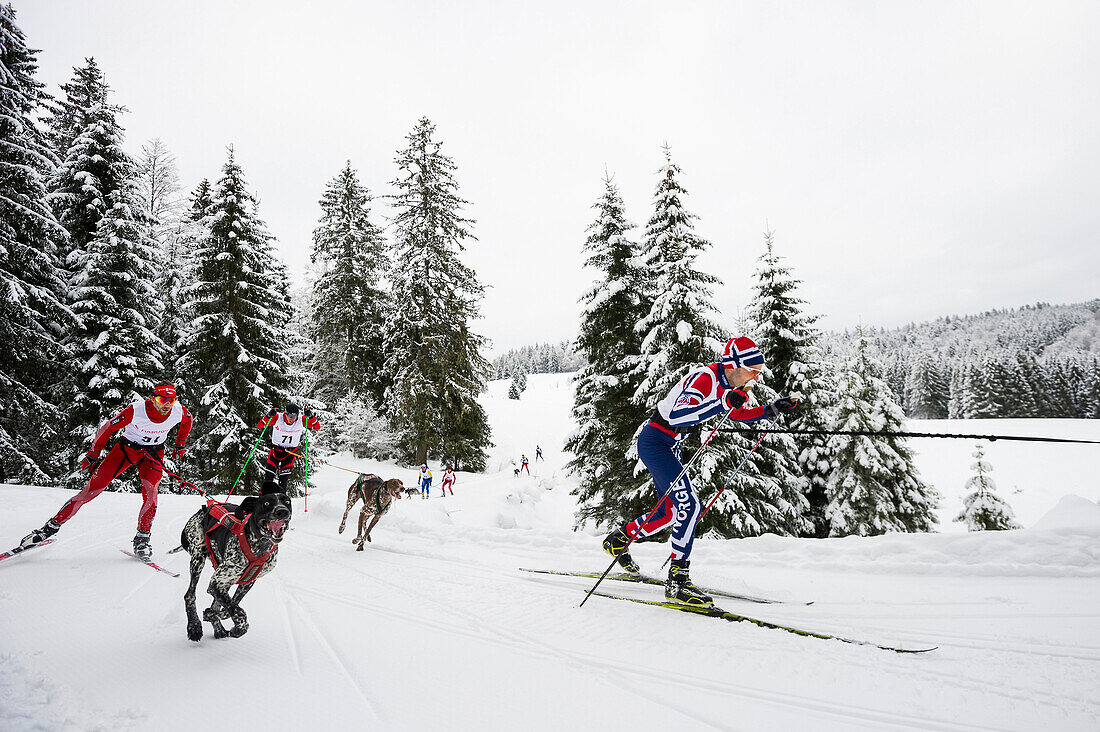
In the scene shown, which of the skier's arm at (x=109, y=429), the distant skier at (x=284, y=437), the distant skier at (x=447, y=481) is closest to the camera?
the skier's arm at (x=109, y=429)

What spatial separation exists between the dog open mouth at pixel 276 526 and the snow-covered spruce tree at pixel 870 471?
1585cm

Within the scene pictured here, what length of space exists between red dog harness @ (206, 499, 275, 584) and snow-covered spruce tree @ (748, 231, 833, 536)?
14.5m

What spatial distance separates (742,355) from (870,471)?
14.2 metres

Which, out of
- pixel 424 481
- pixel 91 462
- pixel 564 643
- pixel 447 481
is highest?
pixel 91 462

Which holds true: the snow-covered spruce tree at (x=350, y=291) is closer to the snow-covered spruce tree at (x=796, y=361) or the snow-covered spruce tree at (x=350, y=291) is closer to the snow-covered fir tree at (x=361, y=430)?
the snow-covered fir tree at (x=361, y=430)

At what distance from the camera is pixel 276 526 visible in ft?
11.9

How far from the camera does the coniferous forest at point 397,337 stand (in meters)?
12.7

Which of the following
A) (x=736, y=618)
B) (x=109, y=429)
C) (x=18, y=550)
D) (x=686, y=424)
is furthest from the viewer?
(x=109, y=429)

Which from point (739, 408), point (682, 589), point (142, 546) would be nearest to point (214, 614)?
point (142, 546)

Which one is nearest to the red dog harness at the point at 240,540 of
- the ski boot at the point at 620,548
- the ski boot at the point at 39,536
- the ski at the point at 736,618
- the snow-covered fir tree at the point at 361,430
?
the ski at the point at 736,618

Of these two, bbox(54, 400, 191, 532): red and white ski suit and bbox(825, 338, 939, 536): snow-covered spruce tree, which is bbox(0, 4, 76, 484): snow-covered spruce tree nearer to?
bbox(54, 400, 191, 532): red and white ski suit

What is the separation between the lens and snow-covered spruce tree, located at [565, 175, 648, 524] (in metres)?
13.6

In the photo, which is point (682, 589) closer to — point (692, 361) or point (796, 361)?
point (692, 361)

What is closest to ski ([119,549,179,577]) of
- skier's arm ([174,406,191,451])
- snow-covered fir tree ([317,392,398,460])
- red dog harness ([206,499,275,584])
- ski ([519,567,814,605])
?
skier's arm ([174,406,191,451])
